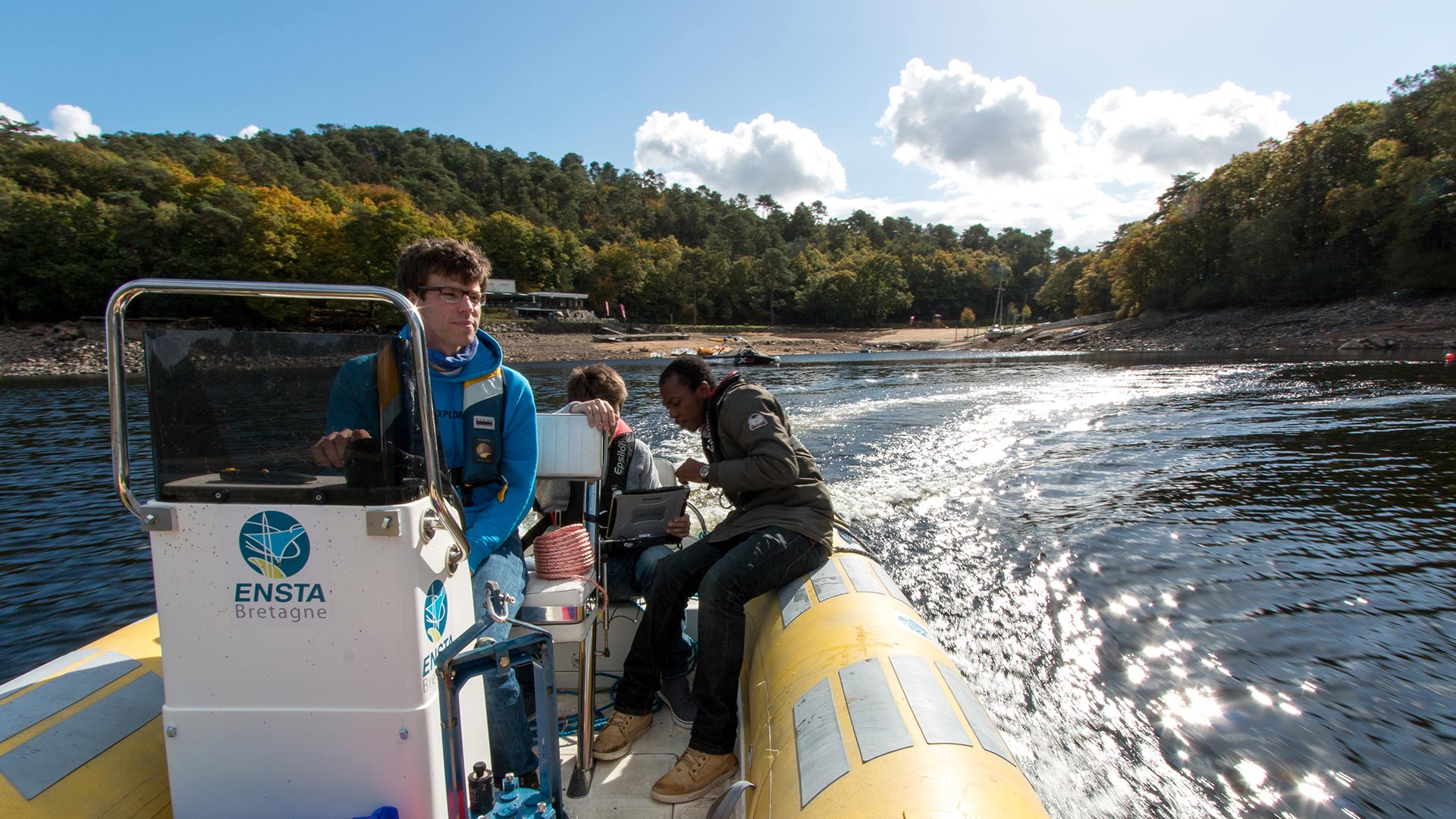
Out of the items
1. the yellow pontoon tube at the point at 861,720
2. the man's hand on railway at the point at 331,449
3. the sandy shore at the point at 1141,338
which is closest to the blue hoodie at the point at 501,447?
the man's hand on railway at the point at 331,449

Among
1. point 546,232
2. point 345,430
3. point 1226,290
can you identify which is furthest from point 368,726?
point 546,232

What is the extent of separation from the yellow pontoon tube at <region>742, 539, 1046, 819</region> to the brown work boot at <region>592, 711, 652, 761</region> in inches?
21.8

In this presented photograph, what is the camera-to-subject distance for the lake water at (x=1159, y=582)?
4152 mm

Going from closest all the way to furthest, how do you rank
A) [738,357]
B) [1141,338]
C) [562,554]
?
→ [562,554]
[738,357]
[1141,338]

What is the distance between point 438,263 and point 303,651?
1433 millimetres

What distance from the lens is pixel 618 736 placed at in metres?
3.30

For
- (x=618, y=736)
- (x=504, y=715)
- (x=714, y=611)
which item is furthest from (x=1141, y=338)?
(x=504, y=715)

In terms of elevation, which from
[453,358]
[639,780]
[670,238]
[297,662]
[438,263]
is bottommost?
[639,780]

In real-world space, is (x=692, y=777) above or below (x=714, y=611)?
below

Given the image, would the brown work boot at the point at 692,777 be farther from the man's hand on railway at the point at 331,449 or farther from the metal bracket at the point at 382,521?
the man's hand on railway at the point at 331,449

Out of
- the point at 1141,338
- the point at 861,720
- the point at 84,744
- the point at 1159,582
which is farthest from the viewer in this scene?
the point at 1141,338

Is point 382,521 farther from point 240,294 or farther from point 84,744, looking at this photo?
point 84,744

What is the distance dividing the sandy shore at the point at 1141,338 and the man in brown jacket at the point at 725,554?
43.1m

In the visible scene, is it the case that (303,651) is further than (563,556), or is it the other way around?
(563,556)
